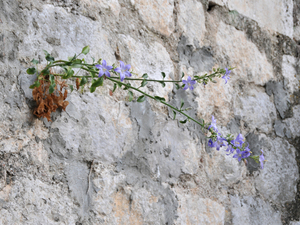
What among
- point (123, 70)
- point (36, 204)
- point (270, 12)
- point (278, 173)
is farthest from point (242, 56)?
point (36, 204)

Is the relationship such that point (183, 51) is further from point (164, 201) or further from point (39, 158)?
point (39, 158)

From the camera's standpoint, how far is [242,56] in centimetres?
168

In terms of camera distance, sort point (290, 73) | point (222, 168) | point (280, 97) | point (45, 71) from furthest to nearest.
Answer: point (290, 73), point (280, 97), point (222, 168), point (45, 71)

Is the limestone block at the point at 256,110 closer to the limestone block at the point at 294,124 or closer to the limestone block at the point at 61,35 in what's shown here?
the limestone block at the point at 294,124

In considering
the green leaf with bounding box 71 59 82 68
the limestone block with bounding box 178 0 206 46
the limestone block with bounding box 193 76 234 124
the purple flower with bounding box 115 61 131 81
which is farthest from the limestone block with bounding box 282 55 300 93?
the green leaf with bounding box 71 59 82 68

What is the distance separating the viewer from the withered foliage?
0.88 m

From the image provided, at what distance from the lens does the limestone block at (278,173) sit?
1611 mm

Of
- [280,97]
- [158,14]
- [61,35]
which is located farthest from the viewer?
[280,97]

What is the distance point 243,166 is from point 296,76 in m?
0.78

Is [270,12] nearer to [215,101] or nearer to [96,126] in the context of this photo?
[215,101]

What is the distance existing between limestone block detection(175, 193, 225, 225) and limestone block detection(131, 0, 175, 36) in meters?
0.70

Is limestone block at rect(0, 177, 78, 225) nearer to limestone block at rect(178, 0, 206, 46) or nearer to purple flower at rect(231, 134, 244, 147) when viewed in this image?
purple flower at rect(231, 134, 244, 147)

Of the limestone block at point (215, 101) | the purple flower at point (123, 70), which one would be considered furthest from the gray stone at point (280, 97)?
the purple flower at point (123, 70)

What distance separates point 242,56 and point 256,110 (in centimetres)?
30
